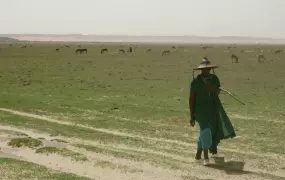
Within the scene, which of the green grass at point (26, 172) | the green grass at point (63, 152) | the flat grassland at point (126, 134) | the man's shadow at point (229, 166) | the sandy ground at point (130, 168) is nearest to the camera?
the green grass at point (26, 172)

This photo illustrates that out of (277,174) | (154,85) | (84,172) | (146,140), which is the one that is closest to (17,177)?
(84,172)

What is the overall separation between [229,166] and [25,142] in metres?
5.20

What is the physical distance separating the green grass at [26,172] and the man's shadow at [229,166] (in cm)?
284

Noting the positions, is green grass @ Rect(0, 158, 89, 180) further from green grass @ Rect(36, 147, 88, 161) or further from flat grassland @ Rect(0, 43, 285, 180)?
green grass @ Rect(36, 147, 88, 161)

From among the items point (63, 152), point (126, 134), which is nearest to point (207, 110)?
point (63, 152)

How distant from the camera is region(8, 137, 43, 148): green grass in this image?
11656 millimetres

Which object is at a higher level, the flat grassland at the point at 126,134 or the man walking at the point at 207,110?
the man walking at the point at 207,110

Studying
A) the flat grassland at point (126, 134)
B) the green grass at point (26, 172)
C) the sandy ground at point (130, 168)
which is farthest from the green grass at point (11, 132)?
the green grass at point (26, 172)

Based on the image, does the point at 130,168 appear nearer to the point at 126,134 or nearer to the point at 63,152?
the point at 63,152

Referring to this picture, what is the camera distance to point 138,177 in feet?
29.3

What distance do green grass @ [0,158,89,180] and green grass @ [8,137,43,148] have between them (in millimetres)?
1703

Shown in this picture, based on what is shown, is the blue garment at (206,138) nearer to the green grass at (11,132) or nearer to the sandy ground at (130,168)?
the sandy ground at (130,168)

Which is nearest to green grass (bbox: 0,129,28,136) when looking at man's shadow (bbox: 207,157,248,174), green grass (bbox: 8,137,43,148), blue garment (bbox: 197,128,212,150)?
green grass (bbox: 8,137,43,148)

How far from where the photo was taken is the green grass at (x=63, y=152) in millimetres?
10363
